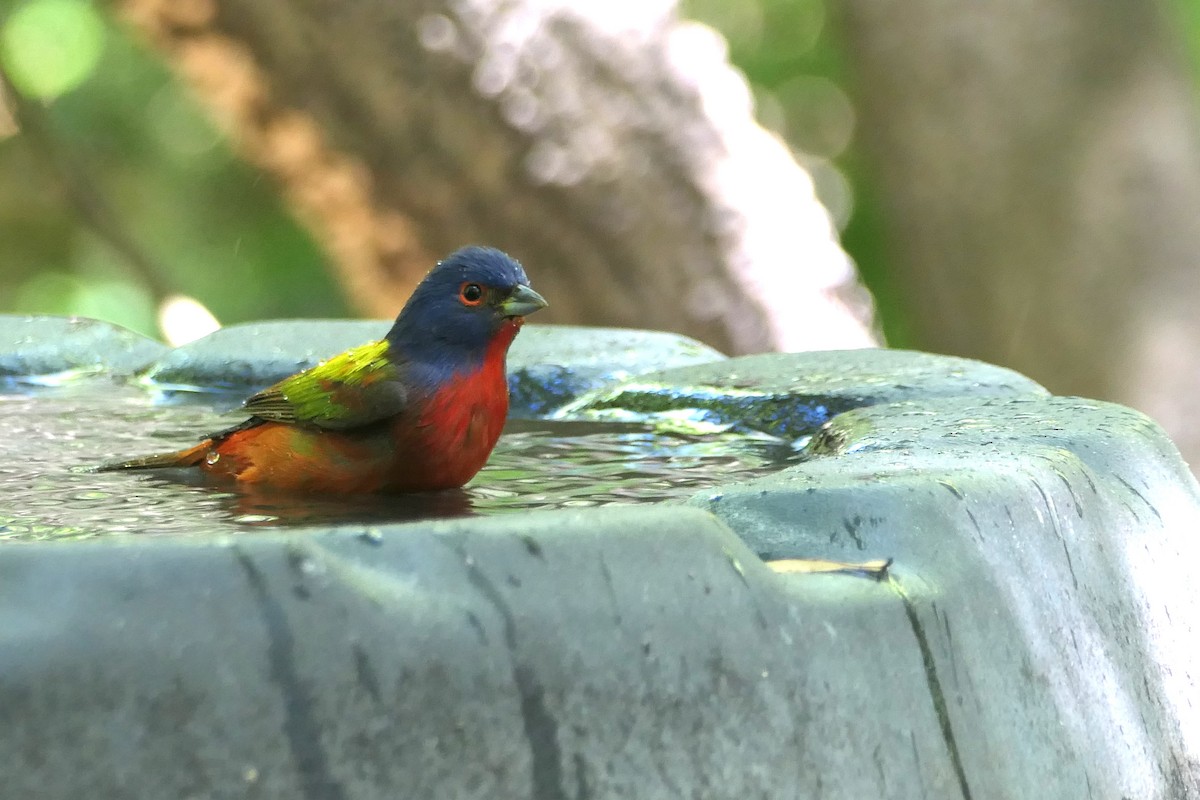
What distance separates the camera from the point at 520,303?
3035mm

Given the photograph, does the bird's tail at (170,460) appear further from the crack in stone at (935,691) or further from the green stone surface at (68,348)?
A: the crack in stone at (935,691)

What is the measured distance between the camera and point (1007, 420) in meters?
2.66

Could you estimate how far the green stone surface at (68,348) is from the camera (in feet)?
14.3

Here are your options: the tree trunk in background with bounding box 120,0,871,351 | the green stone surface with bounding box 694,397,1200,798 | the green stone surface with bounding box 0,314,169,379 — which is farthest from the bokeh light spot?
the green stone surface with bounding box 694,397,1200,798

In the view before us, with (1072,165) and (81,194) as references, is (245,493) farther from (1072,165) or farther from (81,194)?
(81,194)

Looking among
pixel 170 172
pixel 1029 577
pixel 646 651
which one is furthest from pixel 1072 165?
pixel 170 172

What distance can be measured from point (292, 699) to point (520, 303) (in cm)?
160

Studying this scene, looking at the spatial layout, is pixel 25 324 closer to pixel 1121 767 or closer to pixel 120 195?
pixel 1121 767

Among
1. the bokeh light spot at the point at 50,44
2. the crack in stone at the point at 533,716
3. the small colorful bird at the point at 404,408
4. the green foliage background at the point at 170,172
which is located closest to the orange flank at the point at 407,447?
the small colorful bird at the point at 404,408

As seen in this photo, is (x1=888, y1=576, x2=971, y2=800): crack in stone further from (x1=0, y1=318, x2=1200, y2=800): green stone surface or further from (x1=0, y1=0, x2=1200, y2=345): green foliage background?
(x1=0, y1=0, x2=1200, y2=345): green foliage background

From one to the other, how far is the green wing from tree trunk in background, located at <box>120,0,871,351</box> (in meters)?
3.91

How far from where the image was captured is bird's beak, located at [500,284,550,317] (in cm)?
303

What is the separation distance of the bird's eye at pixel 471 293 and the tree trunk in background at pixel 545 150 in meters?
3.91

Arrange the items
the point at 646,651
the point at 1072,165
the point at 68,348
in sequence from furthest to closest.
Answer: the point at 1072,165 < the point at 68,348 < the point at 646,651
